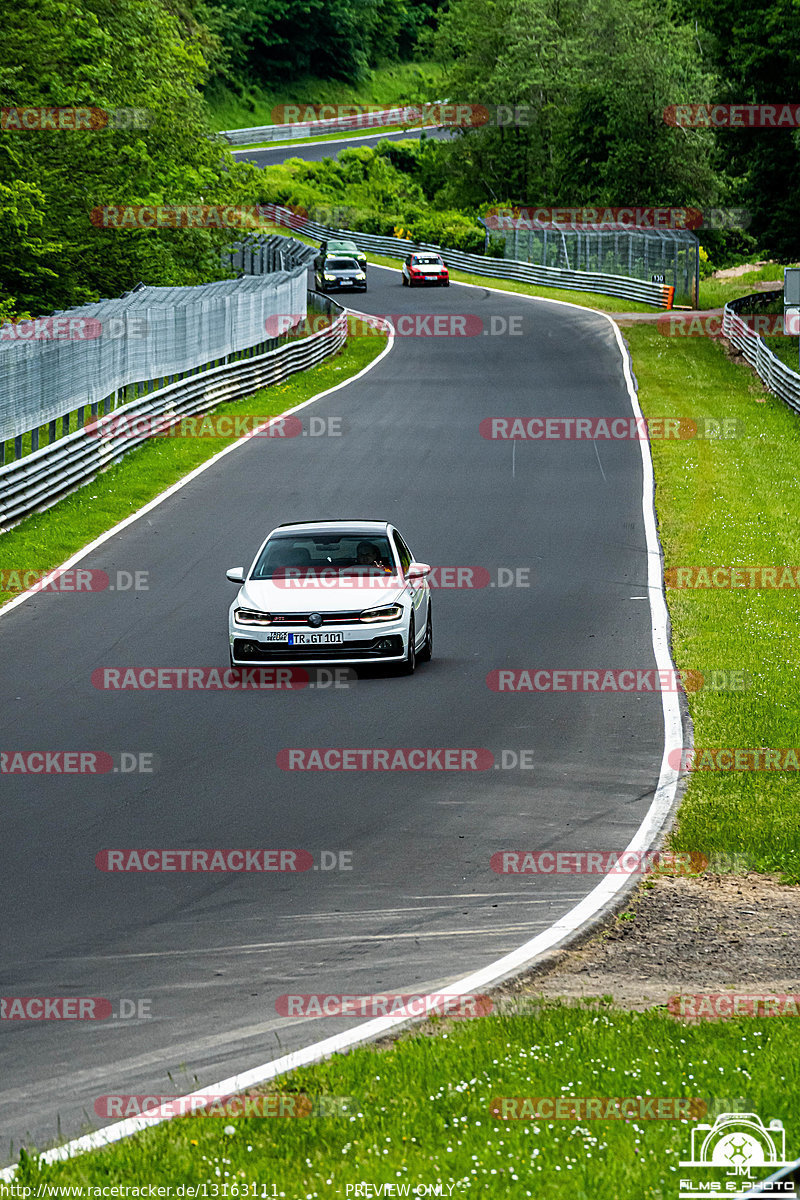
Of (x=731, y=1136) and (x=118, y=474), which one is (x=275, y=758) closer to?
(x=731, y=1136)

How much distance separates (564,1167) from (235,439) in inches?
1117

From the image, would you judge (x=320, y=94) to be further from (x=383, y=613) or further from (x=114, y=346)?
(x=383, y=613)

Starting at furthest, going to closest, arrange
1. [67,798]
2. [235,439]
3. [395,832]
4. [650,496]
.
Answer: [235,439] < [650,496] < [67,798] < [395,832]

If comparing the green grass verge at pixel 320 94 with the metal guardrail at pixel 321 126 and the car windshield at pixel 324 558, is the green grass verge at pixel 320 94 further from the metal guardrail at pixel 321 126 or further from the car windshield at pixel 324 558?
the car windshield at pixel 324 558

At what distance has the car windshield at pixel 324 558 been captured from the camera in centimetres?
1638

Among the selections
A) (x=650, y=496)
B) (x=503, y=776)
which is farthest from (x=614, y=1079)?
(x=650, y=496)

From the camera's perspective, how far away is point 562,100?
91062mm

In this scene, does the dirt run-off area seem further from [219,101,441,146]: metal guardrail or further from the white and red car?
[219,101,441,146]: metal guardrail

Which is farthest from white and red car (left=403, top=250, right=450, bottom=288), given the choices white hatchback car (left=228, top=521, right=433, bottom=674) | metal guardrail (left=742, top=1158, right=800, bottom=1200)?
metal guardrail (left=742, top=1158, right=800, bottom=1200)

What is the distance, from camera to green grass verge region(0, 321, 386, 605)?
877 inches

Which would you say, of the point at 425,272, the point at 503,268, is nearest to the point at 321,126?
the point at 503,268

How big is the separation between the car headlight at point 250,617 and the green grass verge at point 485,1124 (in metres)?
8.61

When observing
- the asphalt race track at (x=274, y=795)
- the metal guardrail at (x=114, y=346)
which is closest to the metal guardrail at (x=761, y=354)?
the asphalt race track at (x=274, y=795)

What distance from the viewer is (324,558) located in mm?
16828
